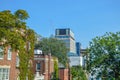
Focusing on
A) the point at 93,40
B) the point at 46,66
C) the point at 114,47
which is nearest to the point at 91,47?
the point at 93,40

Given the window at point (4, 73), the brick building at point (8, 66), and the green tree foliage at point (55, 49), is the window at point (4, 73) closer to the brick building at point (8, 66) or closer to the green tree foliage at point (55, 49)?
the brick building at point (8, 66)

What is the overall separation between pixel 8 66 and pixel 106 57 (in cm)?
1596

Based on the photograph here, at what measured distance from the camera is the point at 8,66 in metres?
42.3

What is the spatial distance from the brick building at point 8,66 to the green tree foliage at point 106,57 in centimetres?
1275

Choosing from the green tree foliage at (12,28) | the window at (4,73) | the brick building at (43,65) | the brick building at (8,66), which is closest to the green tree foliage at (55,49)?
the brick building at (43,65)

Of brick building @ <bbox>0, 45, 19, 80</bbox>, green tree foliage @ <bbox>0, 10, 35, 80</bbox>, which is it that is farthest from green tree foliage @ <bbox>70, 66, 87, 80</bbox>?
green tree foliage @ <bbox>0, 10, 35, 80</bbox>

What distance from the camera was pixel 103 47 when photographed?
37969mm

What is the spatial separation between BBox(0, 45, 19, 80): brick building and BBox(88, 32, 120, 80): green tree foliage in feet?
41.8

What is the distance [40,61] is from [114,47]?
82.4 feet

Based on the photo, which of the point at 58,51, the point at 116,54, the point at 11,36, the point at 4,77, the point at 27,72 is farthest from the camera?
the point at 58,51

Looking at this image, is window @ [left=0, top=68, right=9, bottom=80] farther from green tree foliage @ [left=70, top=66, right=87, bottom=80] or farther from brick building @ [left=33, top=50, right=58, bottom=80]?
green tree foliage @ [left=70, top=66, right=87, bottom=80]

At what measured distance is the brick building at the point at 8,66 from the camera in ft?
136

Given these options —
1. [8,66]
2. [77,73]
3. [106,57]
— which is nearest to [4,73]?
[8,66]

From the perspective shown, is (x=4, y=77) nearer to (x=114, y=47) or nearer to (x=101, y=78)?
(x=101, y=78)
